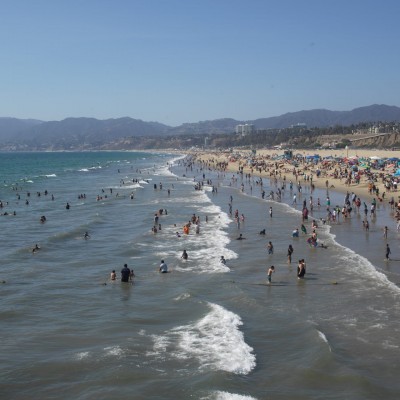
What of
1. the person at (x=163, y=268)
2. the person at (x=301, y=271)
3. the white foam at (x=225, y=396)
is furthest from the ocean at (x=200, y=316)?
the person at (x=163, y=268)

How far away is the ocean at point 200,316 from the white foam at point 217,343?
56 mm

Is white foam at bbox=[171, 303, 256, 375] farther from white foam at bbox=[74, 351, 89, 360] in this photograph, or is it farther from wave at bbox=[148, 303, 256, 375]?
white foam at bbox=[74, 351, 89, 360]

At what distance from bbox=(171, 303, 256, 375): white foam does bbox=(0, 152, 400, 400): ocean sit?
6 centimetres

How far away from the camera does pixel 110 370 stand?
12.2 meters

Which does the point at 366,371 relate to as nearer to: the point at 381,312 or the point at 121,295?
the point at 381,312

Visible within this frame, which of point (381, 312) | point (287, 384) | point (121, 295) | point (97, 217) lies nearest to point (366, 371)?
point (287, 384)

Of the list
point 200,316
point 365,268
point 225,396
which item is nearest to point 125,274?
point 200,316

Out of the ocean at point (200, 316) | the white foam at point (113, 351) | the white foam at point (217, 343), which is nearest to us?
the ocean at point (200, 316)

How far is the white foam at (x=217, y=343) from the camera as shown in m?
12.4

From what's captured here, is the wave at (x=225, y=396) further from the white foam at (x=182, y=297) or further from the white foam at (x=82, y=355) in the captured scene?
the white foam at (x=182, y=297)

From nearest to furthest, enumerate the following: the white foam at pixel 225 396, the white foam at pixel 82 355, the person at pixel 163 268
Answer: the white foam at pixel 225 396, the white foam at pixel 82 355, the person at pixel 163 268

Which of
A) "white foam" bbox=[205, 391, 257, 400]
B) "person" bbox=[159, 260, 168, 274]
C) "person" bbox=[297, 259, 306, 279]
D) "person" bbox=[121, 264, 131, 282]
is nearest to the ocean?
"white foam" bbox=[205, 391, 257, 400]

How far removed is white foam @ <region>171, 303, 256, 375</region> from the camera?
12445 millimetres

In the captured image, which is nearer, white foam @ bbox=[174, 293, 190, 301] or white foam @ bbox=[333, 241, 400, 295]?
white foam @ bbox=[174, 293, 190, 301]
